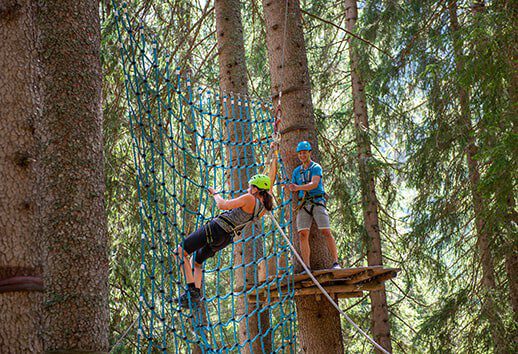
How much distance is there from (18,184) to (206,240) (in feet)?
6.16

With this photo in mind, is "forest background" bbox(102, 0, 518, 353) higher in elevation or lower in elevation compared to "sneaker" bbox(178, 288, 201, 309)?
higher

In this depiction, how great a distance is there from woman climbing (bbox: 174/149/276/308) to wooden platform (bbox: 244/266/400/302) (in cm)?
38

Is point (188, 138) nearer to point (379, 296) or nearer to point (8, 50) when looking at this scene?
point (379, 296)

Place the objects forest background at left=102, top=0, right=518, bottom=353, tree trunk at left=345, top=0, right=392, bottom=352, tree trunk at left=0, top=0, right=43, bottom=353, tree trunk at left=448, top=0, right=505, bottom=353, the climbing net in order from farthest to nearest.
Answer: tree trunk at left=345, top=0, right=392, bottom=352 < tree trunk at left=448, top=0, right=505, bottom=353 < forest background at left=102, top=0, right=518, bottom=353 < the climbing net < tree trunk at left=0, top=0, right=43, bottom=353

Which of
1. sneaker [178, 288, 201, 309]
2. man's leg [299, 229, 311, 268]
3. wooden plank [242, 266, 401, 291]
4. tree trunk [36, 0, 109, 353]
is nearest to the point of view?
tree trunk [36, 0, 109, 353]

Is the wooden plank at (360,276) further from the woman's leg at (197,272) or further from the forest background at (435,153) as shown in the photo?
the forest background at (435,153)

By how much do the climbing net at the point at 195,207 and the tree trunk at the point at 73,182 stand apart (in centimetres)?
24

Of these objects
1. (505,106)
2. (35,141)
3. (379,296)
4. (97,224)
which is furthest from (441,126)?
(35,141)

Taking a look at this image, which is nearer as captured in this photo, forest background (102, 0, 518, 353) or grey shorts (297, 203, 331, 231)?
grey shorts (297, 203, 331, 231)

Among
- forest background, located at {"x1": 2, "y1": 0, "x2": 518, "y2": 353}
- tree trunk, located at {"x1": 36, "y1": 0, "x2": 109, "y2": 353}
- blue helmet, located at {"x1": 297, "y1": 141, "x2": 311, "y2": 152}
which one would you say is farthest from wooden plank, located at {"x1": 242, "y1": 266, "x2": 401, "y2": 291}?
tree trunk, located at {"x1": 36, "y1": 0, "x2": 109, "y2": 353}

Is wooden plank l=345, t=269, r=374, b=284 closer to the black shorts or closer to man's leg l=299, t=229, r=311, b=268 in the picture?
man's leg l=299, t=229, r=311, b=268

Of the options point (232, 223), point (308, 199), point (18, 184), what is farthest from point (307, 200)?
point (18, 184)

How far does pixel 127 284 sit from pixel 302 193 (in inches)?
64.6

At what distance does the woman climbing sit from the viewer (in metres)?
3.59
